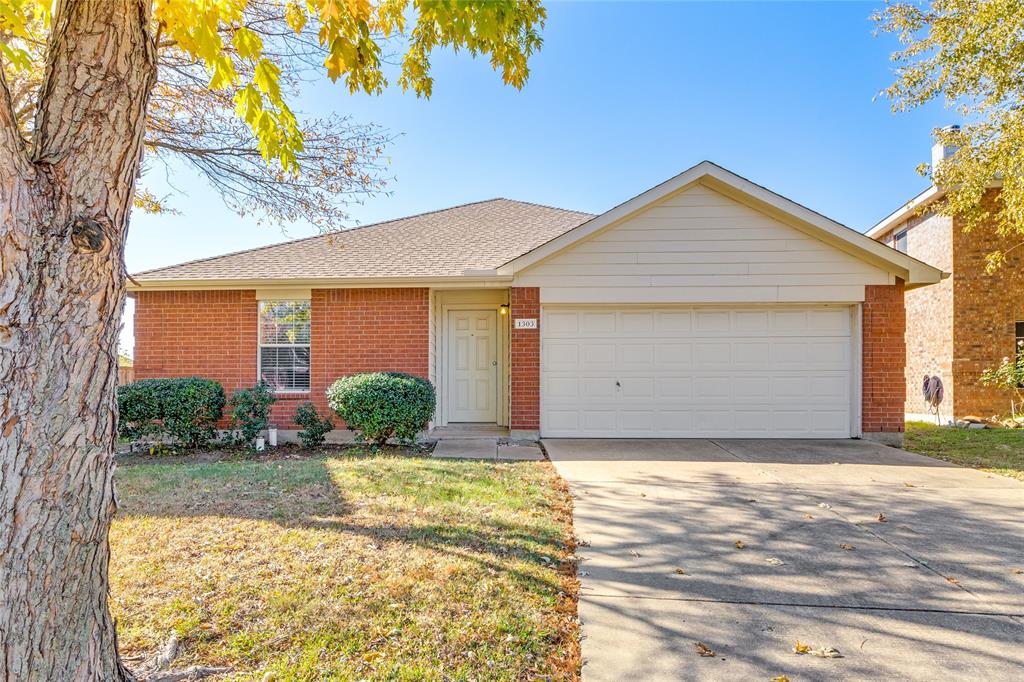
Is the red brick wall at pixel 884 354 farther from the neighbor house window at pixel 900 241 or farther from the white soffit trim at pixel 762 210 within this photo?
the neighbor house window at pixel 900 241

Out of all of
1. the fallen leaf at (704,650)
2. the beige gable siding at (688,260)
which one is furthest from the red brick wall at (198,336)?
the fallen leaf at (704,650)

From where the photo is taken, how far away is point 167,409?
8.02 meters

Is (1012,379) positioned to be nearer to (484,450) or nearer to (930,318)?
(930,318)

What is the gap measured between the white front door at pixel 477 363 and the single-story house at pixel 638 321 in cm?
87

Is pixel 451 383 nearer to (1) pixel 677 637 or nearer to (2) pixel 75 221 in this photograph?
(1) pixel 677 637

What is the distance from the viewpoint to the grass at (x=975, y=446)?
7.40m

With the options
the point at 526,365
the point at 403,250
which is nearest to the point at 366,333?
the point at 403,250

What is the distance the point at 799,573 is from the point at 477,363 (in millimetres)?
7348

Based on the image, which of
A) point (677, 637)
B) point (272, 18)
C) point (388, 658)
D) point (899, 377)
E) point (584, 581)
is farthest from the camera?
point (899, 377)

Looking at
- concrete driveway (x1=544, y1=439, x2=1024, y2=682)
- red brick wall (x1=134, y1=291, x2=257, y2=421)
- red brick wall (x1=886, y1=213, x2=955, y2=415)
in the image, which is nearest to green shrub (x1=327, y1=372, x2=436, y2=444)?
red brick wall (x1=134, y1=291, x2=257, y2=421)

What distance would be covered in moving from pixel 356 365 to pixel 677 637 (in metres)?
7.62

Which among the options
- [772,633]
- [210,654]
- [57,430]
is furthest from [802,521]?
[57,430]

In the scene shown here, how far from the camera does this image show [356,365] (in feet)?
30.6

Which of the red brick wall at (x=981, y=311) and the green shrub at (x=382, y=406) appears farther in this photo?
the red brick wall at (x=981, y=311)
